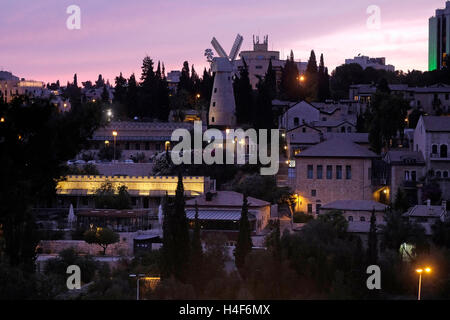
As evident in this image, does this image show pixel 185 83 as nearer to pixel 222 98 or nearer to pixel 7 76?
pixel 222 98

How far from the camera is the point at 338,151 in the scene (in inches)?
1663

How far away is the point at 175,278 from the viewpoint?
24297mm

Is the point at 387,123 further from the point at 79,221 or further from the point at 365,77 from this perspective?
the point at 365,77

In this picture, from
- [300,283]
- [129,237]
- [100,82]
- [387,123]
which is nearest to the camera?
[300,283]

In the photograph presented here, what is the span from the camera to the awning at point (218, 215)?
119 feet

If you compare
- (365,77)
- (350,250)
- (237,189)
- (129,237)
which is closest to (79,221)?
(129,237)

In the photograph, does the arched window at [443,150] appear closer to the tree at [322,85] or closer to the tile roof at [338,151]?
the tile roof at [338,151]

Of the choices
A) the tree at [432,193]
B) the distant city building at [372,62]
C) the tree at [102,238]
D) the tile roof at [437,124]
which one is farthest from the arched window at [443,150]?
the distant city building at [372,62]

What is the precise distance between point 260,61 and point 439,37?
58.8 ft

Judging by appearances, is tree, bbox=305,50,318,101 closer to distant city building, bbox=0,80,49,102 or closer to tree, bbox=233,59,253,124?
tree, bbox=233,59,253,124

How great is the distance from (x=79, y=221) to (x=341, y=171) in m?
11.2

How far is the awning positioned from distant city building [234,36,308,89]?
53438mm

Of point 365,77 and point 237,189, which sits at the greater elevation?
point 365,77

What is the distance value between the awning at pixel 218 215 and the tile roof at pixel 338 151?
5777 mm
